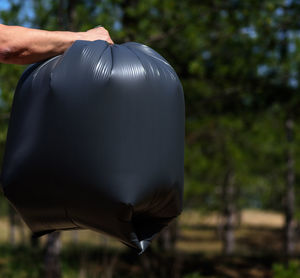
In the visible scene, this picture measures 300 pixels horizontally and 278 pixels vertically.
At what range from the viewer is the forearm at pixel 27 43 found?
5.75ft

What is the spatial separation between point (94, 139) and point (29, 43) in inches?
16.2

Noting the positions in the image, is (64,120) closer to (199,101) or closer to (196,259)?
(199,101)

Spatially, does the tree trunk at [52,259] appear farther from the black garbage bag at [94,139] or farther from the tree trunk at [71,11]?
the black garbage bag at [94,139]

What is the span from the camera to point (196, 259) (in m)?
11.4

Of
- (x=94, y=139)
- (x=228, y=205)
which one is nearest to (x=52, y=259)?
(x=94, y=139)

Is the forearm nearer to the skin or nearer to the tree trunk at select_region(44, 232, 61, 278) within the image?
the skin

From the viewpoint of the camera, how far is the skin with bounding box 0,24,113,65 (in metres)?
1.75

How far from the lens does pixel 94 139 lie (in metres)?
1.72

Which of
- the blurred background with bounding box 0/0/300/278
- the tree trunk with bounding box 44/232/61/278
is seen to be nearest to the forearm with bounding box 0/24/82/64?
the blurred background with bounding box 0/0/300/278

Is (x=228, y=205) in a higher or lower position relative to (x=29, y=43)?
lower

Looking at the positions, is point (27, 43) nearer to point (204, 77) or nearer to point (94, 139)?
point (94, 139)

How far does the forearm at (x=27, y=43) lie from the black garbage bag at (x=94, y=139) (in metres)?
0.05

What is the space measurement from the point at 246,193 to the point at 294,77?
2175 cm

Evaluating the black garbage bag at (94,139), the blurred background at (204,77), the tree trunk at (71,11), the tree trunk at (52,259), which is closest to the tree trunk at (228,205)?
the blurred background at (204,77)
